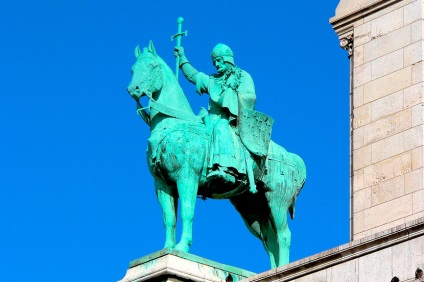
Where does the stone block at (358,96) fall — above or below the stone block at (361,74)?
below

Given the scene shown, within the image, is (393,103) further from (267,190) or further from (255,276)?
(255,276)

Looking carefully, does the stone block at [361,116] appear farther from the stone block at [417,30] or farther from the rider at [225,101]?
→ the rider at [225,101]

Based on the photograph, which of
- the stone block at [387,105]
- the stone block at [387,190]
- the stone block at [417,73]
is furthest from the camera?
the stone block at [387,105]

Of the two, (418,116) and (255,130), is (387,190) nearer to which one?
(418,116)

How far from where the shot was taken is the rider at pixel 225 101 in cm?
3125

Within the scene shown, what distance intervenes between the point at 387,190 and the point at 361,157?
107 centimetres

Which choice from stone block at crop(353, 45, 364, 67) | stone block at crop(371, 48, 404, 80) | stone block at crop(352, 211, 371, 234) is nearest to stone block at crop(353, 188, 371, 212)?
stone block at crop(352, 211, 371, 234)

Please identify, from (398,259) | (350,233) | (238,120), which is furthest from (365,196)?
(398,259)

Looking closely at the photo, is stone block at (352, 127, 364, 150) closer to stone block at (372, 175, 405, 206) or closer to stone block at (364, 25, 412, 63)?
stone block at (372, 175, 405, 206)

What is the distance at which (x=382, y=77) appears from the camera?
1318 inches

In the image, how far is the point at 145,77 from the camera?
105 ft

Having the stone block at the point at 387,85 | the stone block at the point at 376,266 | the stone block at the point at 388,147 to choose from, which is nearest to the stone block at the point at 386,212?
the stone block at the point at 388,147

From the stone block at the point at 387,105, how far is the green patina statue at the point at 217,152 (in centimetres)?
169

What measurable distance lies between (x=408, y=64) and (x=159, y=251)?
19.5 feet
